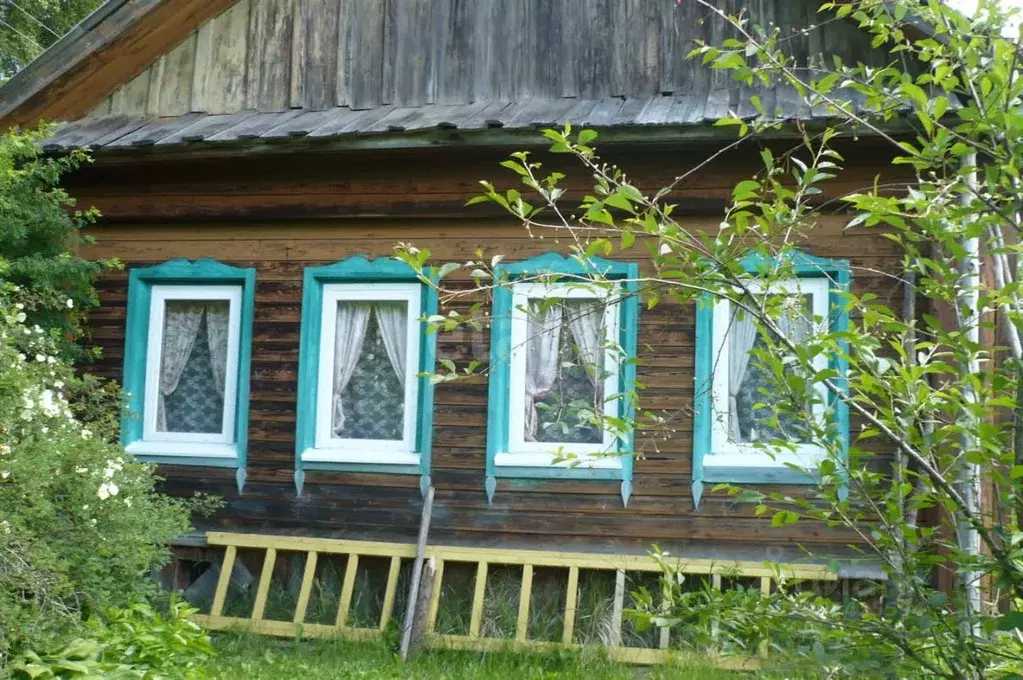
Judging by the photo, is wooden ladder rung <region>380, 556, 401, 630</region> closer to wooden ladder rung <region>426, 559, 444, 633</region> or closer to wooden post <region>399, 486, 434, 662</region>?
wooden post <region>399, 486, 434, 662</region>

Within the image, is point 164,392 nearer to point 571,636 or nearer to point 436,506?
point 436,506

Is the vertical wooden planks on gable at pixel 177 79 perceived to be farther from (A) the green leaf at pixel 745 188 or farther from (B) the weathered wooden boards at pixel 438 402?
(A) the green leaf at pixel 745 188

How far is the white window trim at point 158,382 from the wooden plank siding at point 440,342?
7.2 inches

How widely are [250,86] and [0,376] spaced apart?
380cm

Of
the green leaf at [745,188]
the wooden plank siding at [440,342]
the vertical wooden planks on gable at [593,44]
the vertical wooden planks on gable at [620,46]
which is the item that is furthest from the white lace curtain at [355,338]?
the green leaf at [745,188]

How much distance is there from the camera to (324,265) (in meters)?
7.71

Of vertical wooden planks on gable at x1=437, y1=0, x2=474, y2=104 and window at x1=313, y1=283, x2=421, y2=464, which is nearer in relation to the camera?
window at x1=313, y1=283, x2=421, y2=464

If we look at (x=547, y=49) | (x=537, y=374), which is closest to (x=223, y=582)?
(x=537, y=374)

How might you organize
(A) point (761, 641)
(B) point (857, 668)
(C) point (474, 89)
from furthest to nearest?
(C) point (474, 89) → (A) point (761, 641) → (B) point (857, 668)

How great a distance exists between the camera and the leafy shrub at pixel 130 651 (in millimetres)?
5137

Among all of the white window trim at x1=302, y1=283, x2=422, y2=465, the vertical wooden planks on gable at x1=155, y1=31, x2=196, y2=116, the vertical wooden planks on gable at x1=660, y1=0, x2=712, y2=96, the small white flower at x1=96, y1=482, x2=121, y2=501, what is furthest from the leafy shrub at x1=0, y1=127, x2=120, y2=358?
the vertical wooden planks on gable at x1=660, y1=0, x2=712, y2=96

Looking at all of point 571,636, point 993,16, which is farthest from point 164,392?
point 993,16

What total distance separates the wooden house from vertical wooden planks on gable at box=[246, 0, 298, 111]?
22mm

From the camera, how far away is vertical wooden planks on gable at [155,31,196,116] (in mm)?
8461
